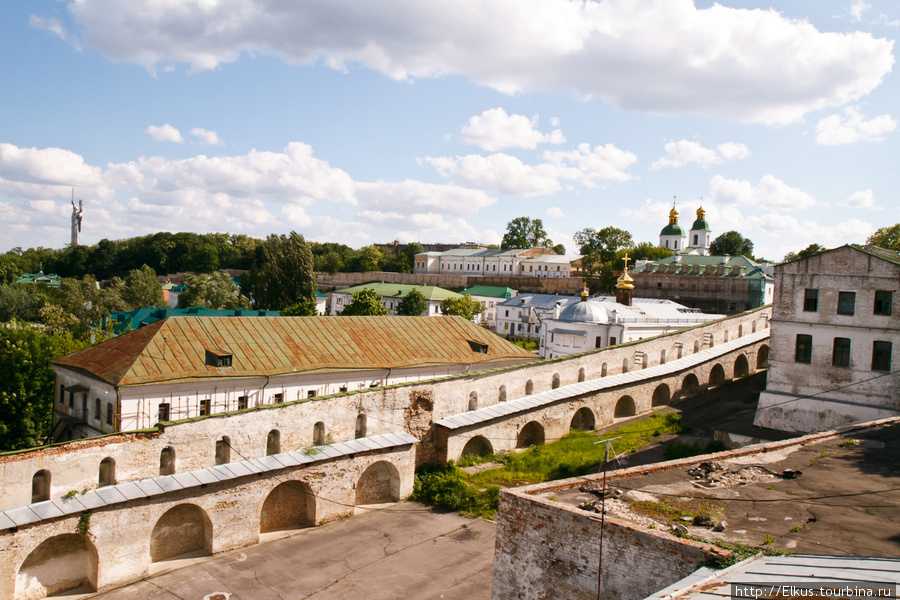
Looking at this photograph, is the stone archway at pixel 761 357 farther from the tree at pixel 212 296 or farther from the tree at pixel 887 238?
the tree at pixel 212 296

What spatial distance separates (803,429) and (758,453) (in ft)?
42.6

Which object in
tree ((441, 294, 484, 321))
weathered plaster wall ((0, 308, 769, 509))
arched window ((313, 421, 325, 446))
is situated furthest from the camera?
tree ((441, 294, 484, 321))

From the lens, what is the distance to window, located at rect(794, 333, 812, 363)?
25.2 meters

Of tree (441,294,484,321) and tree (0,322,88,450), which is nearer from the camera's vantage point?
tree (0,322,88,450)

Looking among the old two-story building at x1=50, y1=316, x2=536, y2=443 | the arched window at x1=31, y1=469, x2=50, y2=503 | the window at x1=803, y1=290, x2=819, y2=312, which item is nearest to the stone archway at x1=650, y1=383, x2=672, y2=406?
the old two-story building at x1=50, y1=316, x2=536, y2=443

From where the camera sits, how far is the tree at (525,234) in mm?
111312

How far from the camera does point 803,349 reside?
2541cm

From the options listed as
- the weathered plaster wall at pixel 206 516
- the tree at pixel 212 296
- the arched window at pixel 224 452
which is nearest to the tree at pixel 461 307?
the tree at pixel 212 296

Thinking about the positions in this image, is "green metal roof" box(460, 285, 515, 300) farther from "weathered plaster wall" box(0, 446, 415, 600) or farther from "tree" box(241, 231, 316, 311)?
"weathered plaster wall" box(0, 446, 415, 600)

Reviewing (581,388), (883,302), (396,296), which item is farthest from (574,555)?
(396,296)

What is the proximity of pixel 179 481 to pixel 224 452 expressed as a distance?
1.65 meters

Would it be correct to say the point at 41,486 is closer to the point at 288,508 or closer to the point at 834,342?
the point at 288,508

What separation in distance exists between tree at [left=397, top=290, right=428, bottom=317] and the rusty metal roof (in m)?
29.9

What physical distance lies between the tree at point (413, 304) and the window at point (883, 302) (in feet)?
142
